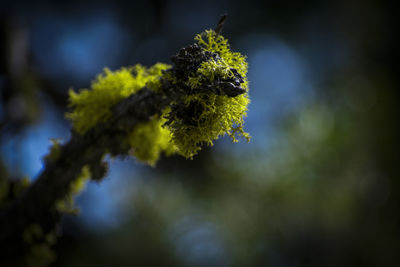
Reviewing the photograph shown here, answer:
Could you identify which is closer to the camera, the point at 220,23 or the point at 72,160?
the point at 220,23

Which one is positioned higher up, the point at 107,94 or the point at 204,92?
the point at 107,94

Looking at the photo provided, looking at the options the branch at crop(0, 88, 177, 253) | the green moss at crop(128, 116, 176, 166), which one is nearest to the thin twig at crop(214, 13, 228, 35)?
the branch at crop(0, 88, 177, 253)

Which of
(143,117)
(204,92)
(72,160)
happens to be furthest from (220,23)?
(72,160)

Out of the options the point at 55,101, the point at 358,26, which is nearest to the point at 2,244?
the point at 55,101

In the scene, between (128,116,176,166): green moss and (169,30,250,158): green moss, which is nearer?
(169,30,250,158): green moss

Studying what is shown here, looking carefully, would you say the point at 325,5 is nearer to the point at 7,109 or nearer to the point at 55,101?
the point at 55,101

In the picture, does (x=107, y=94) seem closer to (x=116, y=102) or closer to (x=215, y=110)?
(x=116, y=102)

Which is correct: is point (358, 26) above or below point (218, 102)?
above

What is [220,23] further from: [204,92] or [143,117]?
[143,117]

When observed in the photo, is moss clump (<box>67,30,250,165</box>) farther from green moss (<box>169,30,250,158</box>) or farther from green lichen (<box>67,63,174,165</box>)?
green lichen (<box>67,63,174,165</box>)

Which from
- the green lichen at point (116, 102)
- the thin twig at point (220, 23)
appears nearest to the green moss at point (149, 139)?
the green lichen at point (116, 102)

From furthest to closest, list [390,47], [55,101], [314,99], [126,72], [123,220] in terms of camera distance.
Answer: [390,47] < [314,99] < [123,220] < [55,101] < [126,72]
